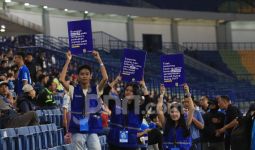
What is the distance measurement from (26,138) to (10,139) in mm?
519

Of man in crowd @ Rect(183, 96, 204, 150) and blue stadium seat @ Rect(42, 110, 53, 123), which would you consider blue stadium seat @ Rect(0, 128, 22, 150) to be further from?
man in crowd @ Rect(183, 96, 204, 150)

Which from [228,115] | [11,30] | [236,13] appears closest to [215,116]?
[228,115]

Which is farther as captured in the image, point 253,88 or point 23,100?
point 253,88

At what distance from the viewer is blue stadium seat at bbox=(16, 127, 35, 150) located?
8.56 meters

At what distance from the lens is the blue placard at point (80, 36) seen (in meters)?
8.77

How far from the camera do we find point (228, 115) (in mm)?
10727

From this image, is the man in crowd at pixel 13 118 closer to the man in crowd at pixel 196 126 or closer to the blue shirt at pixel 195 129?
the man in crowd at pixel 196 126

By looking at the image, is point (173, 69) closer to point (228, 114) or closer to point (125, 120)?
point (228, 114)

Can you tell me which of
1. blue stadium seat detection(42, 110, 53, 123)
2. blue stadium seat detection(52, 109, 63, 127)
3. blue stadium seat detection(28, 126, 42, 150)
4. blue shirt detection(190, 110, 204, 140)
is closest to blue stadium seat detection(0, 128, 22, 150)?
blue stadium seat detection(28, 126, 42, 150)

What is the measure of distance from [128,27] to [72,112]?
27833 mm

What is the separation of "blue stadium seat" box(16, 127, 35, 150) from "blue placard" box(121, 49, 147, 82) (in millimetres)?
1781

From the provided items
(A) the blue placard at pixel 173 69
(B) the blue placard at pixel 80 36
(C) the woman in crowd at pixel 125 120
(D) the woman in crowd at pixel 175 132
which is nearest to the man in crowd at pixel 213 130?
(A) the blue placard at pixel 173 69

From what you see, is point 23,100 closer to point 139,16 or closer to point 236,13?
point 139,16

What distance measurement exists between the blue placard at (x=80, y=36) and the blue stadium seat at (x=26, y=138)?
138 centimetres
